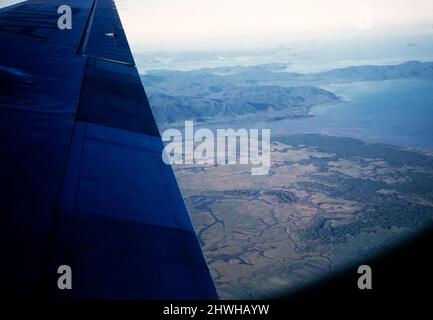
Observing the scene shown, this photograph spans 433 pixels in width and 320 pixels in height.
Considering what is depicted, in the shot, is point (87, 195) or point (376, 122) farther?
point (376, 122)

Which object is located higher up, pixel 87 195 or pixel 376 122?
pixel 376 122

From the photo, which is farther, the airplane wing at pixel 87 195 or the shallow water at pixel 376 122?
the shallow water at pixel 376 122

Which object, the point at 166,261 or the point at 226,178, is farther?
the point at 226,178

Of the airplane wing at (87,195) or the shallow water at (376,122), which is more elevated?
the shallow water at (376,122)

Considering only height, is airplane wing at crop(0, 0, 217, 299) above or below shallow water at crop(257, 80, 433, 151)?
below

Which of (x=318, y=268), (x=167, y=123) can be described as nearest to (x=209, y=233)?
(x=318, y=268)

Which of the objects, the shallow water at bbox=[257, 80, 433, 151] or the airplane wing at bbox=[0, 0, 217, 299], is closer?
the airplane wing at bbox=[0, 0, 217, 299]
